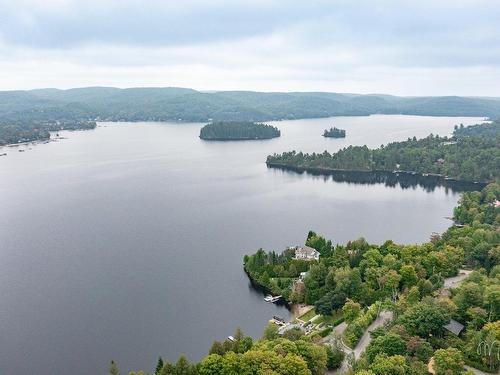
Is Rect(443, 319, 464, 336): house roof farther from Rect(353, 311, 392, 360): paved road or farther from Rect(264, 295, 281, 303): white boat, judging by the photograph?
Rect(264, 295, 281, 303): white boat

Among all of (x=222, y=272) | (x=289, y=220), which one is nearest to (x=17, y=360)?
(x=222, y=272)

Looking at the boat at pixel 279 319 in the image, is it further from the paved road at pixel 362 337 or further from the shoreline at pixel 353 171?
the shoreline at pixel 353 171

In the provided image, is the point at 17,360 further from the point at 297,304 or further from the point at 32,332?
the point at 297,304

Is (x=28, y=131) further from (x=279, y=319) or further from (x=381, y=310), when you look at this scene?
(x=381, y=310)

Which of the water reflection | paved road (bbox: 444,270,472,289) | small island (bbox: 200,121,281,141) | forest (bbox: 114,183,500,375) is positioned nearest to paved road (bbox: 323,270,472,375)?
paved road (bbox: 444,270,472,289)

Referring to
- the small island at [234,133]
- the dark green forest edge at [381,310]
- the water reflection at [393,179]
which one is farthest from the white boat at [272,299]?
the small island at [234,133]
